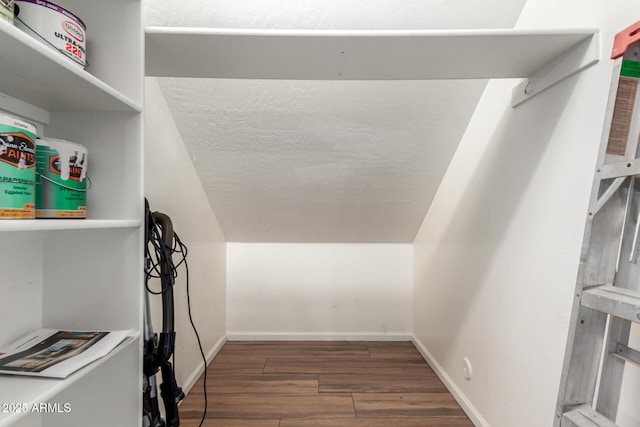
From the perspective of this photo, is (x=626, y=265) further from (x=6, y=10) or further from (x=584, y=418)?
(x=6, y=10)

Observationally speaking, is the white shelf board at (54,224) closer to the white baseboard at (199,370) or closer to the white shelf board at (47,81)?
the white shelf board at (47,81)

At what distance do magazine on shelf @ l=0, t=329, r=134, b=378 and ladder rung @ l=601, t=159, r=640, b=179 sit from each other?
1.29 m

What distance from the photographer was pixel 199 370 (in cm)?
189

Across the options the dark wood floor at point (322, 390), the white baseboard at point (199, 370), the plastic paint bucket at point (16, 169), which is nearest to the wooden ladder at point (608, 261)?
the dark wood floor at point (322, 390)

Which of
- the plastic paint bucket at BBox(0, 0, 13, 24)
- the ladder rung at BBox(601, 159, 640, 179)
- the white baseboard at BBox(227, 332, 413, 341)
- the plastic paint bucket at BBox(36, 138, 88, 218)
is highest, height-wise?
the plastic paint bucket at BBox(0, 0, 13, 24)

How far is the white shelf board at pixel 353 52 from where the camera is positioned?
857 mm

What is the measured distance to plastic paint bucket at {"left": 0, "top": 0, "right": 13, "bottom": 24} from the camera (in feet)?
1.82

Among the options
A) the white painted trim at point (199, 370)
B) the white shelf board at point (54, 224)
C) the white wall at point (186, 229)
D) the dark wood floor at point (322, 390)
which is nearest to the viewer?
the white shelf board at point (54, 224)

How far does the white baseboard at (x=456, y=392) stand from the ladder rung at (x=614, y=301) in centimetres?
107

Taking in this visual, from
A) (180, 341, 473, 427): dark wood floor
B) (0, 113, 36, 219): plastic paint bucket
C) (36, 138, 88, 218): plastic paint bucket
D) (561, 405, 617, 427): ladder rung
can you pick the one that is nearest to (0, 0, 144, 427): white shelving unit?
(36, 138, 88, 218): plastic paint bucket

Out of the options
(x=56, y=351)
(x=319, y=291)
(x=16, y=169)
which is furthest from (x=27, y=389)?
(x=319, y=291)

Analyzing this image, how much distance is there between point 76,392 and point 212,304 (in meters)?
1.34

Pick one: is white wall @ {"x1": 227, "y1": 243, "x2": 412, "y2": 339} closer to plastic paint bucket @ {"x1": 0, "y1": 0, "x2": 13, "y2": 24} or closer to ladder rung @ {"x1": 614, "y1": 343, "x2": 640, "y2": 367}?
ladder rung @ {"x1": 614, "y1": 343, "x2": 640, "y2": 367}

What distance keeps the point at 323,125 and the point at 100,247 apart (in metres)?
1.14
